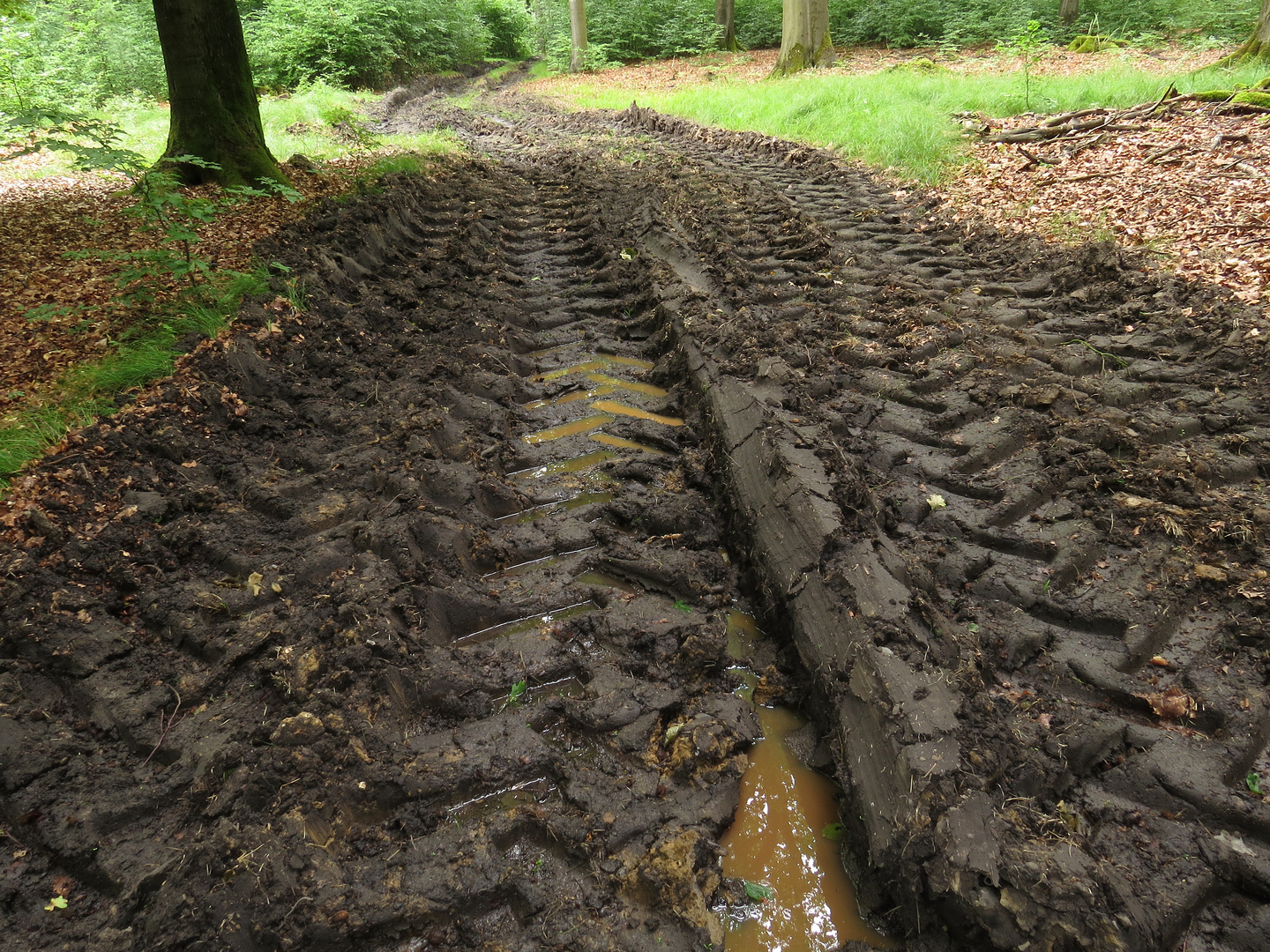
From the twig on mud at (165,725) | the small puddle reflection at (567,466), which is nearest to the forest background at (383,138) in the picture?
the twig on mud at (165,725)

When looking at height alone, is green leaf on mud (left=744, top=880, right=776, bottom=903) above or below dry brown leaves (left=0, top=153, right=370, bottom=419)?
below

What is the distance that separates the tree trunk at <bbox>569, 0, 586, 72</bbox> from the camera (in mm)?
23438

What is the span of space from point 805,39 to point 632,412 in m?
Answer: 14.4

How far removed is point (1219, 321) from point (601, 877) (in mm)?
4812

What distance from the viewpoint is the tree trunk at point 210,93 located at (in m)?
5.74

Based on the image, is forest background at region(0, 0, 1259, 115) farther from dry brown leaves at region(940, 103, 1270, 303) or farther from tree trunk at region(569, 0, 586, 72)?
dry brown leaves at region(940, 103, 1270, 303)

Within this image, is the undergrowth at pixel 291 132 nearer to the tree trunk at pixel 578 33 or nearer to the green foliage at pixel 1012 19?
the tree trunk at pixel 578 33

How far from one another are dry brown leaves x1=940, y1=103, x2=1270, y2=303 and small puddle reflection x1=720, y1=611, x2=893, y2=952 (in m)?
4.42

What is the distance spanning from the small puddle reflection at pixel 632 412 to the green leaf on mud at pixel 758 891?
266 cm

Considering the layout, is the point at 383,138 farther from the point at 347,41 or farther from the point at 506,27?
the point at 506,27

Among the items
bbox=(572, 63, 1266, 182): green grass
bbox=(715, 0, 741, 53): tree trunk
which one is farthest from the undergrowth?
bbox=(715, 0, 741, 53): tree trunk

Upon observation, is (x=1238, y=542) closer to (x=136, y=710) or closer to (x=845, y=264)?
(x=845, y=264)

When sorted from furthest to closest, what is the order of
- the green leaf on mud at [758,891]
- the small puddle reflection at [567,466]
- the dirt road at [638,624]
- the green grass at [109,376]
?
the small puddle reflection at [567,466]
the green grass at [109,376]
the green leaf on mud at [758,891]
the dirt road at [638,624]

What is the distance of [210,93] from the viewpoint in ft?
19.4
